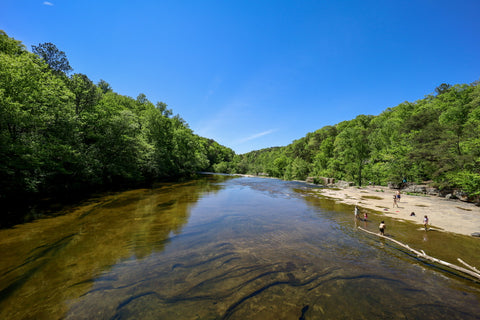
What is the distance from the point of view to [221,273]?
26.8ft

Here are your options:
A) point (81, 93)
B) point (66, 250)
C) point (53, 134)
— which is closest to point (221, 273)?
point (66, 250)

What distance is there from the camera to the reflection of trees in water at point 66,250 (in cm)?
609

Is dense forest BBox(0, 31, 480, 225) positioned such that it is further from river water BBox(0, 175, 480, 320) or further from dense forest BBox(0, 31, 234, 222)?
river water BBox(0, 175, 480, 320)

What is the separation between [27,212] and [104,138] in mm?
16273

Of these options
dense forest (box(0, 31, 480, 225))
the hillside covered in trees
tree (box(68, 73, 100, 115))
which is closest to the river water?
dense forest (box(0, 31, 480, 225))

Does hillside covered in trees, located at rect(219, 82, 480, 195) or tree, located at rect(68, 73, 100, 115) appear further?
tree, located at rect(68, 73, 100, 115)

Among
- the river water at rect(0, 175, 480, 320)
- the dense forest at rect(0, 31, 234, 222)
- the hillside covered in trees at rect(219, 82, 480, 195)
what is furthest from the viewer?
the hillside covered in trees at rect(219, 82, 480, 195)

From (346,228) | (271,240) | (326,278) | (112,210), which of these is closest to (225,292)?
(326,278)

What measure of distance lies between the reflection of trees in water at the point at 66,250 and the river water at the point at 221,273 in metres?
0.05

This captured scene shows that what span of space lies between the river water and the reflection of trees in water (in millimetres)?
51

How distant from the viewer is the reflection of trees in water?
20.0 ft

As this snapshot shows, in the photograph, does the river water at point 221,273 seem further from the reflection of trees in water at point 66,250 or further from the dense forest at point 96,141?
the dense forest at point 96,141

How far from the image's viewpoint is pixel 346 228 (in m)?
14.8

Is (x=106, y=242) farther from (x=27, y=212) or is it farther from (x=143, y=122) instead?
(x=143, y=122)
